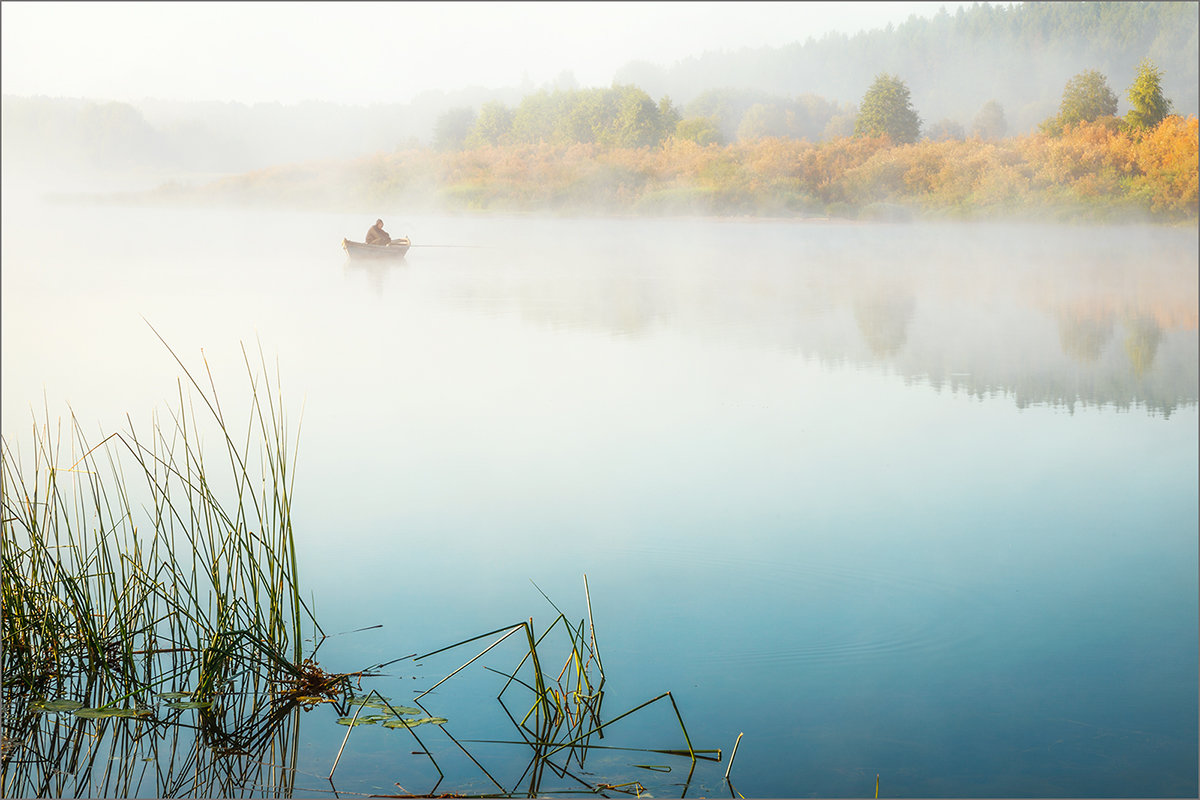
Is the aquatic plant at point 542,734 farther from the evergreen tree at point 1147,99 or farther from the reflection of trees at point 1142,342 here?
the evergreen tree at point 1147,99

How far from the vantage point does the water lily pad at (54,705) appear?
154 cm

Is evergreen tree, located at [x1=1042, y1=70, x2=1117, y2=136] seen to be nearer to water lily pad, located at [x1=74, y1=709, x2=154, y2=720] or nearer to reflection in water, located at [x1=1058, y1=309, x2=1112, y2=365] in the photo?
reflection in water, located at [x1=1058, y1=309, x2=1112, y2=365]

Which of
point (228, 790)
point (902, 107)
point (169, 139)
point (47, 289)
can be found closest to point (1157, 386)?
point (902, 107)

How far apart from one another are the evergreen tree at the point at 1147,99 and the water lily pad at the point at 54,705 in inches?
188

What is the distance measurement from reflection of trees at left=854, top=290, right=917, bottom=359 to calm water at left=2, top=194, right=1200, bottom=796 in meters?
0.02

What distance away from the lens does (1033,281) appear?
488cm

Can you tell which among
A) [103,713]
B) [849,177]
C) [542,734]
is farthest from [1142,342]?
[103,713]

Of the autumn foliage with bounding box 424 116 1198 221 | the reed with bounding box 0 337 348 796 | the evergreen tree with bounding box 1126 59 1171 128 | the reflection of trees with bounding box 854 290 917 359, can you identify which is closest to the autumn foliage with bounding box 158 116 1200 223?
the autumn foliage with bounding box 424 116 1198 221

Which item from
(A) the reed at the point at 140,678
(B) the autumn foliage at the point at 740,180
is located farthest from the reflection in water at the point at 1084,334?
(A) the reed at the point at 140,678

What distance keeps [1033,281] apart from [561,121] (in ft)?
8.04

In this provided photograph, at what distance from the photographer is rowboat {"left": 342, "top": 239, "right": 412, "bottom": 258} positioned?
16.4 ft

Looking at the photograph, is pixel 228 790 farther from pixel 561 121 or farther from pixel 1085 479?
pixel 561 121

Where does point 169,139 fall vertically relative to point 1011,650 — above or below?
above

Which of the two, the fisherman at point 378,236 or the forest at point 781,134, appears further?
the fisherman at point 378,236
